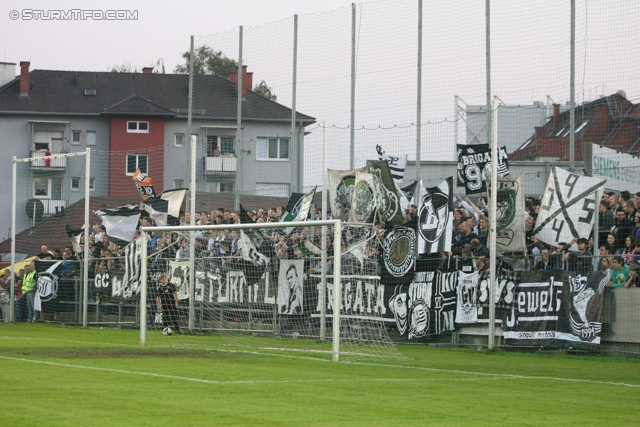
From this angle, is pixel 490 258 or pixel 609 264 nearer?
pixel 609 264

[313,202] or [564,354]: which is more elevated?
[313,202]

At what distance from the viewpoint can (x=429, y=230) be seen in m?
20.2

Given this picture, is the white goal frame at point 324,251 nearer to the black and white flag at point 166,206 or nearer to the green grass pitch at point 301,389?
the green grass pitch at point 301,389

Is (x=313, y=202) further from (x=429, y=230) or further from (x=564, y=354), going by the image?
(x=564, y=354)

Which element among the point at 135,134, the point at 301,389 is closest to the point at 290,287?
the point at 301,389

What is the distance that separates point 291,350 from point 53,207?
2386 centimetres

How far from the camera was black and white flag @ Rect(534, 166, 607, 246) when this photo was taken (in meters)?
17.8

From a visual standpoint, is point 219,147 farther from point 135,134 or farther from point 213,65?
point 135,134

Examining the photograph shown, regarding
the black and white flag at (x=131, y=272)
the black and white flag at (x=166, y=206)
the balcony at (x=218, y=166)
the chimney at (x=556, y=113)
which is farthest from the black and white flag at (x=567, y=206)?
the balcony at (x=218, y=166)

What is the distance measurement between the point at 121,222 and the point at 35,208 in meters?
8.88

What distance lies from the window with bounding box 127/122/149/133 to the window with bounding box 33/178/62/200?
3302cm

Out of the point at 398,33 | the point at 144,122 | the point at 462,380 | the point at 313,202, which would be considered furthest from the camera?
the point at 144,122

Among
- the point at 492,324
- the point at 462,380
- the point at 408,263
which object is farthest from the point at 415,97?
the point at 462,380

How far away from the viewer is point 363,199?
21.2m
